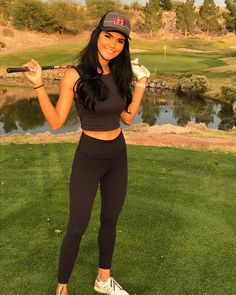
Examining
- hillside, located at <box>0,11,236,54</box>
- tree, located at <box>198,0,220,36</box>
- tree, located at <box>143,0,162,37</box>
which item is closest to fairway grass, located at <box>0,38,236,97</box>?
hillside, located at <box>0,11,236,54</box>

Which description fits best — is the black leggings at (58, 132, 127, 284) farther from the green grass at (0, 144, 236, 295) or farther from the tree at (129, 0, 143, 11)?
the tree at (129, 0, 143, 11)

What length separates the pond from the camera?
24.6 meters

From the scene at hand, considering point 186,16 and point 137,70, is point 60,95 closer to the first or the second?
point 137,70

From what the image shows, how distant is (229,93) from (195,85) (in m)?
4.01

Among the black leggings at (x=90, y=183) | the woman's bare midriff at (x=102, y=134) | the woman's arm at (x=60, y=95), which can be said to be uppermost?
the woman's arm at (x=60, y=95)

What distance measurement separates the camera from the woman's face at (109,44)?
3.73m

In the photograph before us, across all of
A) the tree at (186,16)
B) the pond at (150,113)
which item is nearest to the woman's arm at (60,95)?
the pond at (150,113)

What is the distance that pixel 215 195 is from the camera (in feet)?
25.6

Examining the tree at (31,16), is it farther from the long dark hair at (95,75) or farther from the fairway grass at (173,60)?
the long dark hair at (95,75)

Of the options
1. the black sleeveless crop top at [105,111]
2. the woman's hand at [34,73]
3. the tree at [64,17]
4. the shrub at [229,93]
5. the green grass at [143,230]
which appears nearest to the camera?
the woman's hand at [34,73]

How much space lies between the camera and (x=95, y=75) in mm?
3721

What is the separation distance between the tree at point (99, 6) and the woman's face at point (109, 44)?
306 feet

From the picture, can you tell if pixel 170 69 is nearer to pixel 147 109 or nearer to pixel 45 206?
pixel 147 109

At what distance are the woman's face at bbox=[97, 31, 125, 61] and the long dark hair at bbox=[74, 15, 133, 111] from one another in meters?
0.05
